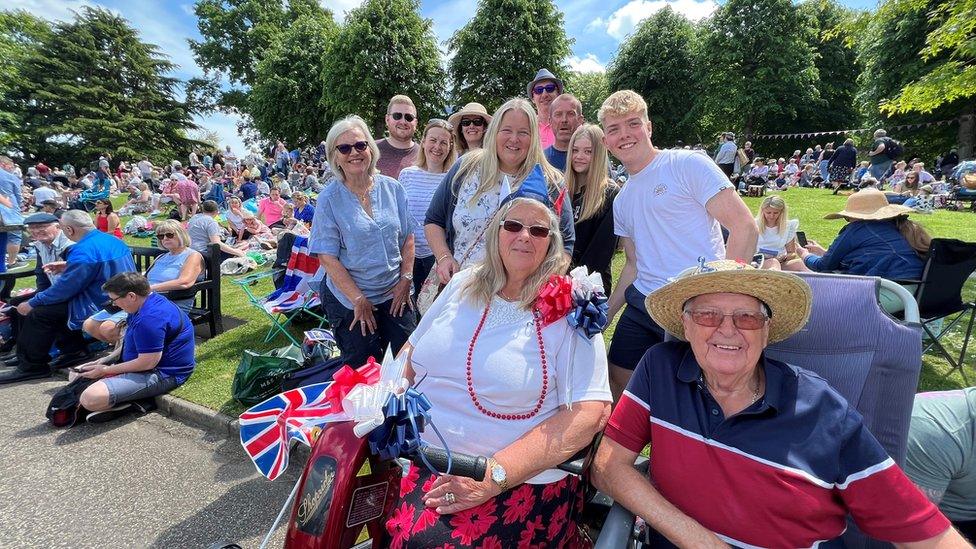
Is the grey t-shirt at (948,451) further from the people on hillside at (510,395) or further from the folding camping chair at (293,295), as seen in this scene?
the folding camping chair at (293,295)

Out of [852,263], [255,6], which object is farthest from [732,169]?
[255,6]

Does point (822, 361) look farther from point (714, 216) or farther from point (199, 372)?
point (199, 372)

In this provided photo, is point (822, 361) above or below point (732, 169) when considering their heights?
below

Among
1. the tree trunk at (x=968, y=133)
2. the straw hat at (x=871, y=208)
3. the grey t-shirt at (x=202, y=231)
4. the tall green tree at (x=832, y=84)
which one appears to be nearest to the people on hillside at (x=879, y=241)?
the straw hat at (x=871, y=208)

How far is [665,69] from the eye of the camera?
3186cm

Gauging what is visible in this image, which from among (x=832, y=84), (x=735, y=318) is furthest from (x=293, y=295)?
(x=832, y=84)

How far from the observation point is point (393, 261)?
3203 mm

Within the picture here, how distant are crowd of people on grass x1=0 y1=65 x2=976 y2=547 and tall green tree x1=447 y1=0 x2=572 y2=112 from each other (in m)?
25.9

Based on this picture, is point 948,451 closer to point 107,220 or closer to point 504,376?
point 504,376

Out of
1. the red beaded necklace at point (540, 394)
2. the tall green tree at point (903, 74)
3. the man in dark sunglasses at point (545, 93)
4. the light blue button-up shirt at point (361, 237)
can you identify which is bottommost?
the red beaded necklace at point (540, 394)

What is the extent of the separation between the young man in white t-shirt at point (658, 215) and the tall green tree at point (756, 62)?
30.5 meters

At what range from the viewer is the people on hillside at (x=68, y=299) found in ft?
16.9

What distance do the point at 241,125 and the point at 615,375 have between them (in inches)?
1886

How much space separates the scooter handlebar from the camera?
154 cm
